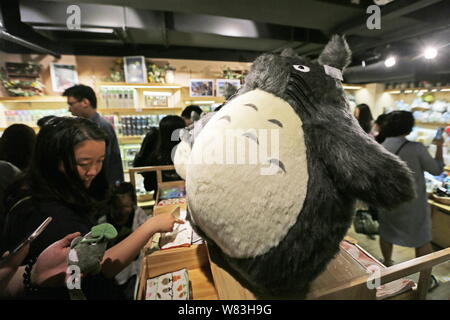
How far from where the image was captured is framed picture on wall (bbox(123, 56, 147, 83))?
3186 mm

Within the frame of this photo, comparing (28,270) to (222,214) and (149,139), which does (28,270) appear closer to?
(222,214)

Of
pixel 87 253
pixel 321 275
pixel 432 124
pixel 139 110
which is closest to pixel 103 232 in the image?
pixel 87 253

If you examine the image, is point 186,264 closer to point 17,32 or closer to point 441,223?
point 441,223

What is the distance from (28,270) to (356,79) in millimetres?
4547

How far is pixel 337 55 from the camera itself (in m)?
0.59

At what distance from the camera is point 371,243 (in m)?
2.41

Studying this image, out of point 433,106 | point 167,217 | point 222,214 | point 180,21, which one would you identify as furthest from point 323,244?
point 433,106

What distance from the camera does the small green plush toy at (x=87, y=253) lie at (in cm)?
57

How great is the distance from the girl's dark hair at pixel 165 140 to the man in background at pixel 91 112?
38 cm

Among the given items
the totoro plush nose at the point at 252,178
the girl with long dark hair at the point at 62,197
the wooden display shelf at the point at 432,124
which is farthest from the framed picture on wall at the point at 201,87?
the wooden display shelf at the point at 432,124

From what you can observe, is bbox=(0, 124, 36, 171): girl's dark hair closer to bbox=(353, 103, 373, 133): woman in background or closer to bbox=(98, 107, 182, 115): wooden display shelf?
bbox=(98, 107, 182, 115): wooden display shelf

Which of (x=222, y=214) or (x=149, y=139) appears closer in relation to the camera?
(x=222, y=214)

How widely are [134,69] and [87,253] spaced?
10.5 ft

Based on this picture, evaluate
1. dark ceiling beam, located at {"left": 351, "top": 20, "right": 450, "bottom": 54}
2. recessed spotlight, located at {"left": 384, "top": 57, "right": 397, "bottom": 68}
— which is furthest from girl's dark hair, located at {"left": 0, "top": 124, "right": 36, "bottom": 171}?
recessed spotlight, located at {"left": 384, "top": 57, "right": 397, "bottom": 68}
